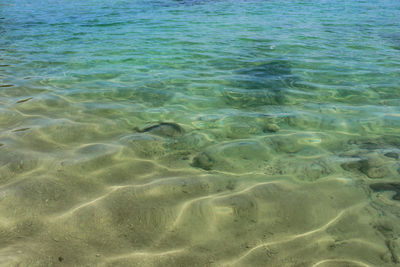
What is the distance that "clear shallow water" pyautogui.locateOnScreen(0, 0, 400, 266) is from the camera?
6.50ft

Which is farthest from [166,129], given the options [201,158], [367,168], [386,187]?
[386,187]

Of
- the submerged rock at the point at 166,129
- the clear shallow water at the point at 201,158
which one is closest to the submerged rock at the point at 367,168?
the clear shallow water at the point at 201,158

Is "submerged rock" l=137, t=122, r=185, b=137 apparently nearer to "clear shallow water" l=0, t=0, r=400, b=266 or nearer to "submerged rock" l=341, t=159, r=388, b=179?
"clear shallow water" l=0, t=0, r=400, b=266

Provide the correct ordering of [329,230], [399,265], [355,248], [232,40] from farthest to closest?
[232,40] → [329,230] → [355,248] → [399,265]

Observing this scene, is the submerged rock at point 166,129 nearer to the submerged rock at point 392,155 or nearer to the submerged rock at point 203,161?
the submerged rock at point 203,161

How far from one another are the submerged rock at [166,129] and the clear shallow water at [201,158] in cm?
2

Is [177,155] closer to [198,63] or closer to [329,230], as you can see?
[329,230]

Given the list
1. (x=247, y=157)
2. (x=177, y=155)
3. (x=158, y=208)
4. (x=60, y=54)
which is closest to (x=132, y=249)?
(x=158, y=208)

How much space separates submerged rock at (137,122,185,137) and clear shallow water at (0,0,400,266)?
0.02 meters

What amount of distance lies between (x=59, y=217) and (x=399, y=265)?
229cm

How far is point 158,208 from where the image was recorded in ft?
7.53

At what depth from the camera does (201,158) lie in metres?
3.06

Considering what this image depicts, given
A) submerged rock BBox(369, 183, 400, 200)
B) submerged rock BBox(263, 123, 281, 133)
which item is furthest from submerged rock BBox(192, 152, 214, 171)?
submerged rock BBox(369, 183, 400, 200)

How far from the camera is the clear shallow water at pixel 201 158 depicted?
1981 millimetres
